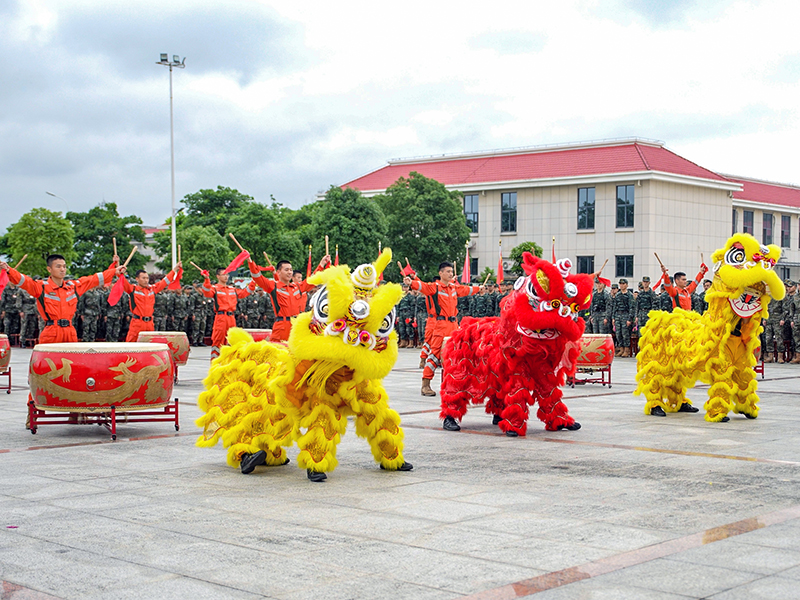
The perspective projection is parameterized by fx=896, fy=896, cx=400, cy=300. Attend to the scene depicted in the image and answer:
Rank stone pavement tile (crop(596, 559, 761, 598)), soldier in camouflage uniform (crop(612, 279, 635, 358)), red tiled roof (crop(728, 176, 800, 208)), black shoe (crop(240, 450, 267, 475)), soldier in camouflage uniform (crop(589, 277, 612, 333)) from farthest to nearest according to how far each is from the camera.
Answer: red tiled roof (crop(728, 176, 800, 208)) → soldier in camouflage uniform (crop(589, 277, 612, 333)) → soldier in camouflage uniform (crop(612, 279, 635, 358)) → black shoe (crop(240, 450, 267, 475)) → stone pavement tile (crop(596, 559, 761, 598))

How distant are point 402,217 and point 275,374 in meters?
33.3

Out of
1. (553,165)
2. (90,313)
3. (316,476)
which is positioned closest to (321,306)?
(316,476)

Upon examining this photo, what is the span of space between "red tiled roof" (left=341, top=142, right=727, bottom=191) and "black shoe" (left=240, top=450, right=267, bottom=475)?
34.6 meters

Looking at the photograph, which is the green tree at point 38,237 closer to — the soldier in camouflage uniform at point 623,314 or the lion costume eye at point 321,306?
the soldier in camouflage uniform at point 623,314

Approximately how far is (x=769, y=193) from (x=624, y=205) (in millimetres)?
12919

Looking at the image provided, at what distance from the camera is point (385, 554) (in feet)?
14.8

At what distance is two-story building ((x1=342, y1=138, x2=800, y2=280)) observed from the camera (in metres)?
39.7

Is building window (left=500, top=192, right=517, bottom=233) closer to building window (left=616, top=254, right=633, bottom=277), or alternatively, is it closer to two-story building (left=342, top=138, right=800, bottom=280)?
two-story building (left=342, top=138, right=800, bottom=280)

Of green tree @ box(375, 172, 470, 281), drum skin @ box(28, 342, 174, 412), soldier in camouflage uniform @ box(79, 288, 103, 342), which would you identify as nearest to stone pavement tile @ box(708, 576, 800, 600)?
drum skin @ box(28, 342, 174, 412)

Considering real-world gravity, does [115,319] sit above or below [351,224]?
below

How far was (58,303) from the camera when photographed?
9969 millimetres

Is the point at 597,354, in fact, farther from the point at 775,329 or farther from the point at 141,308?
the point at 775,329

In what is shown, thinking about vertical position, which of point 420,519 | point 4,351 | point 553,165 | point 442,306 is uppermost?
point 553,165

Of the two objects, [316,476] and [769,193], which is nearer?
[316,476]
